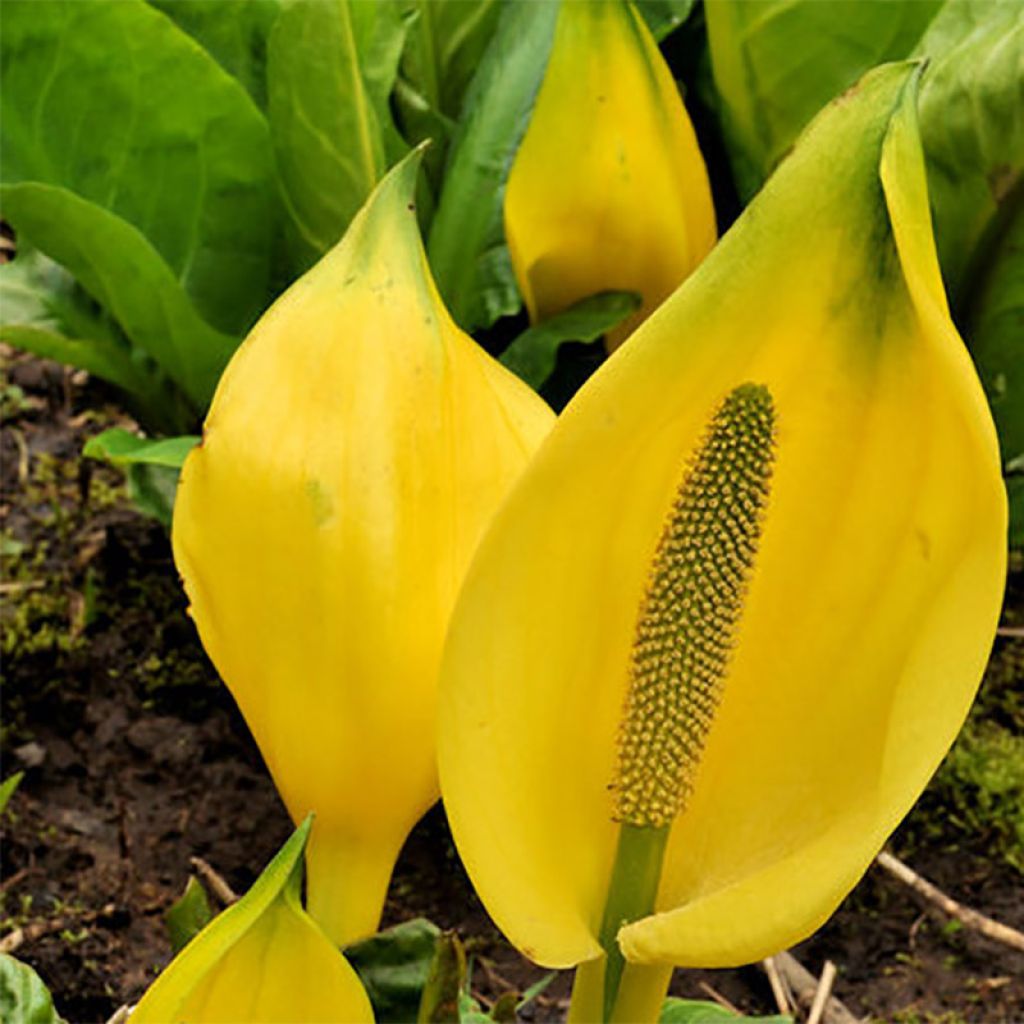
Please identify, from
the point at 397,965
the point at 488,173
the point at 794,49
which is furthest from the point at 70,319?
the point at 397,965

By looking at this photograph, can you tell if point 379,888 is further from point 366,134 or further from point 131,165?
point 131,165

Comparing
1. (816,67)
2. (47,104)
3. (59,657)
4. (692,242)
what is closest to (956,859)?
(692,242)

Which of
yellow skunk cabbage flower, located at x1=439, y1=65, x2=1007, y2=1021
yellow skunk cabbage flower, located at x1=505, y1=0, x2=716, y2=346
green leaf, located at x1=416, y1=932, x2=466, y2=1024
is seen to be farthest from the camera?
yellow skunk cabbage flower, located at x1=505, y1=0, x2=716, y2=346

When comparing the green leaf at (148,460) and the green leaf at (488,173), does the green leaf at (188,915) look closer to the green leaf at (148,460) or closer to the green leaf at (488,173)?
the green leaf at (148,460)

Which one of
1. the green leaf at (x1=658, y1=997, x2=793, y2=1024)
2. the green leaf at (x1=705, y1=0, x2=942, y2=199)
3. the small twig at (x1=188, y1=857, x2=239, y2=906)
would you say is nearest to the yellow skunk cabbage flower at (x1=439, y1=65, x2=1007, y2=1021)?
the green leaf at (x1=658, y1=997, x2=793, y2=1024)

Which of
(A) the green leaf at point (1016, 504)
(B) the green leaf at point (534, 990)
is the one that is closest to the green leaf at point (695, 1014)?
(B) the green leaf at point (534, 990)

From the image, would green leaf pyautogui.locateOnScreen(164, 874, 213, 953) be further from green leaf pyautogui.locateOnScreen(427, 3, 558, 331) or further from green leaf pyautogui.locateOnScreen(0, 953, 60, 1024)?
green leaf pyautogui.locateOnScreen(427, 3, 558, 331)
